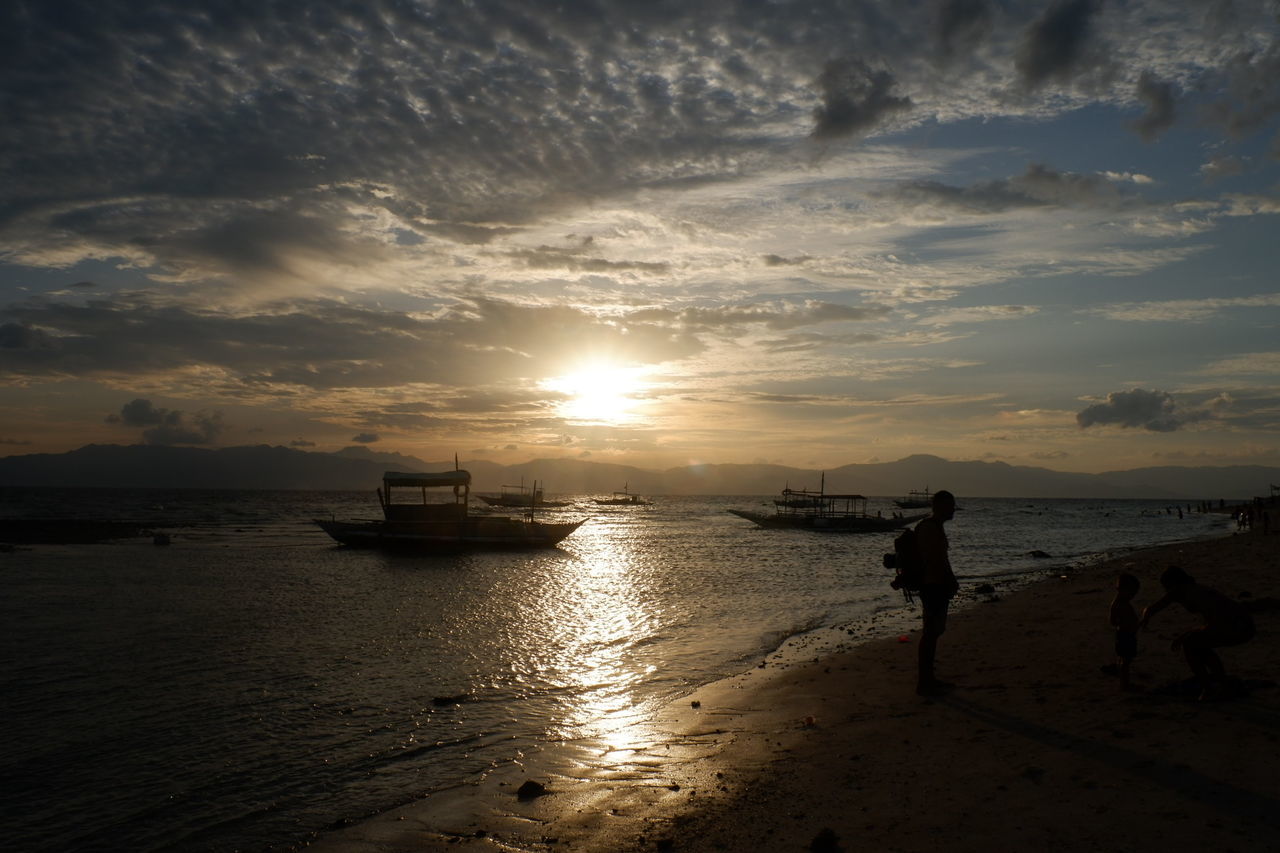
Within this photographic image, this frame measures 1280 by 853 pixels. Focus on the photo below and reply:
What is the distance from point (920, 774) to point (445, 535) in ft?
137

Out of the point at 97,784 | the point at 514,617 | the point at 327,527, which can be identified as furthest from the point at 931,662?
the point at 327,527

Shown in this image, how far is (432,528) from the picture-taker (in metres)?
46.0

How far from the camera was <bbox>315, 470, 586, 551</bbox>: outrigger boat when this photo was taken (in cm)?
4588

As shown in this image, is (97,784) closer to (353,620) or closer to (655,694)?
(655,694)

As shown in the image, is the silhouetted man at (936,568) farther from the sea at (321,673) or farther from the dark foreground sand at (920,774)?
the sea at (321,673)

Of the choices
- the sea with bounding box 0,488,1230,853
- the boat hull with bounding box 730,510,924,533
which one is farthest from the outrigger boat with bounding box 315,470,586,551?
the boat hull with bounding box 730,510,924,533

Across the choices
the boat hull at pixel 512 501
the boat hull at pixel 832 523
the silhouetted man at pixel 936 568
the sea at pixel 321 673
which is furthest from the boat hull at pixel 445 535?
the boat hull at pixel 512 501

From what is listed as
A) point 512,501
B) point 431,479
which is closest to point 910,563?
point 431,479

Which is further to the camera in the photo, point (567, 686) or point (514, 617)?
point (514, 617)

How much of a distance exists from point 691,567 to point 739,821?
29884mm

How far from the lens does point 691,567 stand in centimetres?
3603

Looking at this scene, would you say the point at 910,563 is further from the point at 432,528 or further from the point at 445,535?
the point at 432,528

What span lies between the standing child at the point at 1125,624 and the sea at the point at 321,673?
A: 6.07m

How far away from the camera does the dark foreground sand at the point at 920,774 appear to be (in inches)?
221
